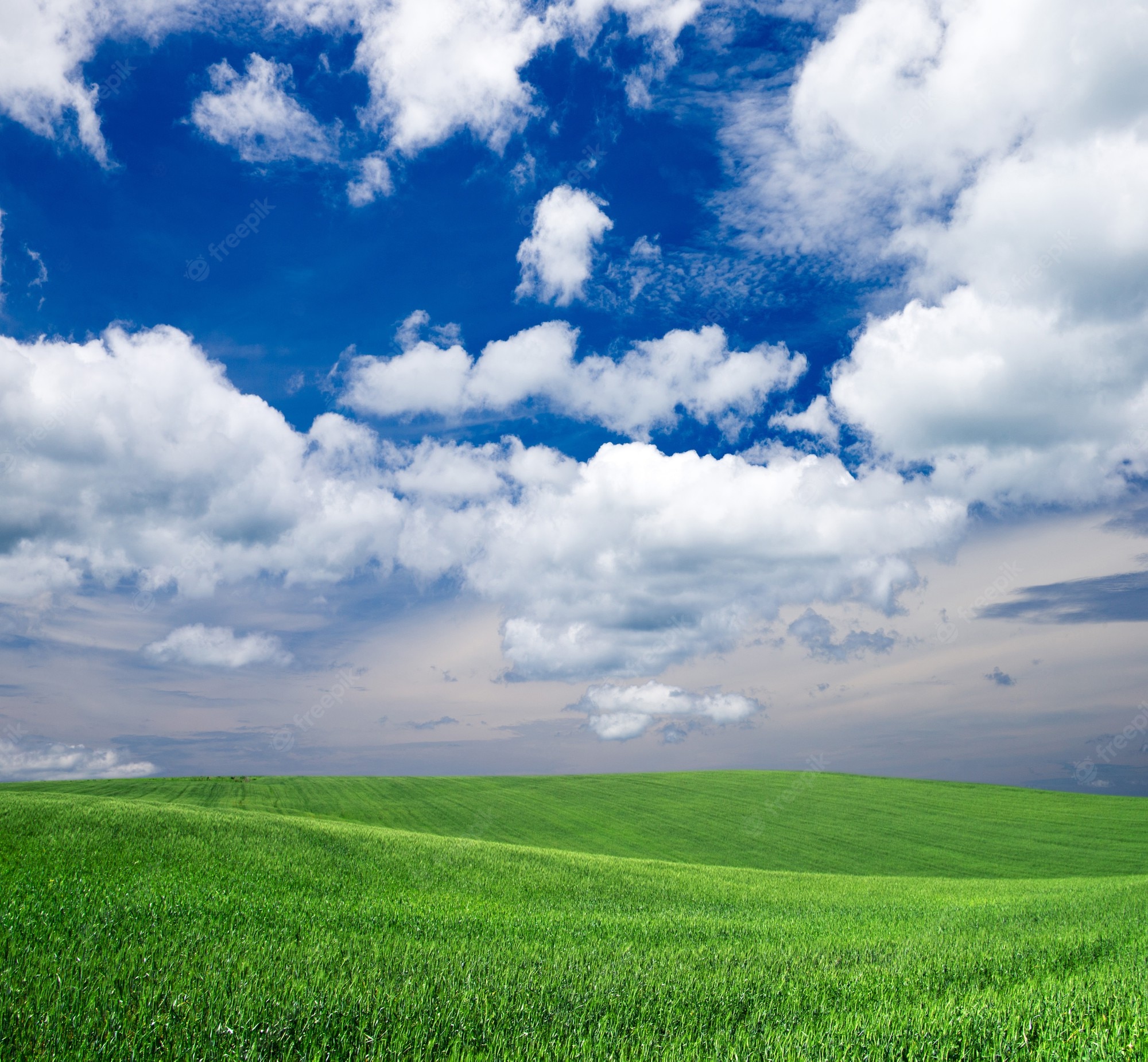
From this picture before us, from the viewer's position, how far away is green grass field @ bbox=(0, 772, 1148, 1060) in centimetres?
530

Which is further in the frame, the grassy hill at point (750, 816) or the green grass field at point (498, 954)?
the grassy hill at point (750, 816)

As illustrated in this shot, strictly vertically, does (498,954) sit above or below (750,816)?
above

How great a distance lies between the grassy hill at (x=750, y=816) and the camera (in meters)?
45.9

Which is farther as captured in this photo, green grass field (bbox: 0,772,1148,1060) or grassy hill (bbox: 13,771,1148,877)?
grassy hill (bbox: 13,771,1148,877)

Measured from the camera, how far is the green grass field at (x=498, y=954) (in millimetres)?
5297

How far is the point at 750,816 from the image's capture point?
195 ft

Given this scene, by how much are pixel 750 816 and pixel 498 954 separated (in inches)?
2291

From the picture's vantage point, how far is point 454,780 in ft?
275

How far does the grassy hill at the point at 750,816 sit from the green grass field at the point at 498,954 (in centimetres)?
2595

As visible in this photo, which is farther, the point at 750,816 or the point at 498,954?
the point at 750,816

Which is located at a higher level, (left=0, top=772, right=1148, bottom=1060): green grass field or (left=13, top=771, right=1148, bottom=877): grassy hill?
(left=0, top=772, right=1148, bottom=1060): green grass field

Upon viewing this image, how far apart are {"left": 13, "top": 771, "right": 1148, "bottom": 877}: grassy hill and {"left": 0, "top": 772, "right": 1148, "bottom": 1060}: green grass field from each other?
85.1 ft

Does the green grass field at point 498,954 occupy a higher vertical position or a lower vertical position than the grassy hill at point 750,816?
higher

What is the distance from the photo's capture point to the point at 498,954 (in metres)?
8.14
